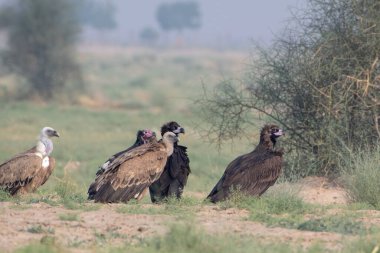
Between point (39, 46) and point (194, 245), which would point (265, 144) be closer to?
point (194, 245)

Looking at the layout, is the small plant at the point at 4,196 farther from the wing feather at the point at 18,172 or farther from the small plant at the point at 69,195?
the small plant at the point at 69,195

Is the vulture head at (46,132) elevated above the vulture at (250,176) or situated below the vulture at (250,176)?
above

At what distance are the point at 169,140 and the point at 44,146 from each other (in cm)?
173

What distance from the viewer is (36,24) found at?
40312 millimetres

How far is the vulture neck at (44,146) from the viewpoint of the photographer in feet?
40.5

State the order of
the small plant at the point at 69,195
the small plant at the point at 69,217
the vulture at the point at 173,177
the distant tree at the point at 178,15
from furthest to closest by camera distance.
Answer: the distant tree at the point at 178,15 < the vulture at the point at 173,177 < the small plant at the point at 69,195 < the small plant at the point at 69,217

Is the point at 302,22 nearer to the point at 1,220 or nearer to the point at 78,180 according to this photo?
the point at 78,180

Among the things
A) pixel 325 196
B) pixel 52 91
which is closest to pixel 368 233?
pixel 325 196

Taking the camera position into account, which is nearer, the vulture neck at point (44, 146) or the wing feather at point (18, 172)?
the wing feather at point (18, 172)

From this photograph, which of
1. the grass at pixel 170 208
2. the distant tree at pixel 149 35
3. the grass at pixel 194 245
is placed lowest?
the grass at pixel 194 245

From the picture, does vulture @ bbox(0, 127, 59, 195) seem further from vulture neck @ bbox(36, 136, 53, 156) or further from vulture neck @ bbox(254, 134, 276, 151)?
vulture neck @ bbox(254, 134, 276, 151)

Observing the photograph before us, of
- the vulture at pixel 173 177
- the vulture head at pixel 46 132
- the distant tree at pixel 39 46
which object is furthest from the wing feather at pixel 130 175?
the distant tree at pixel 39 46

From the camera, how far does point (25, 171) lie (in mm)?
11961

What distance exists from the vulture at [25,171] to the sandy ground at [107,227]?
1091 millimetres
